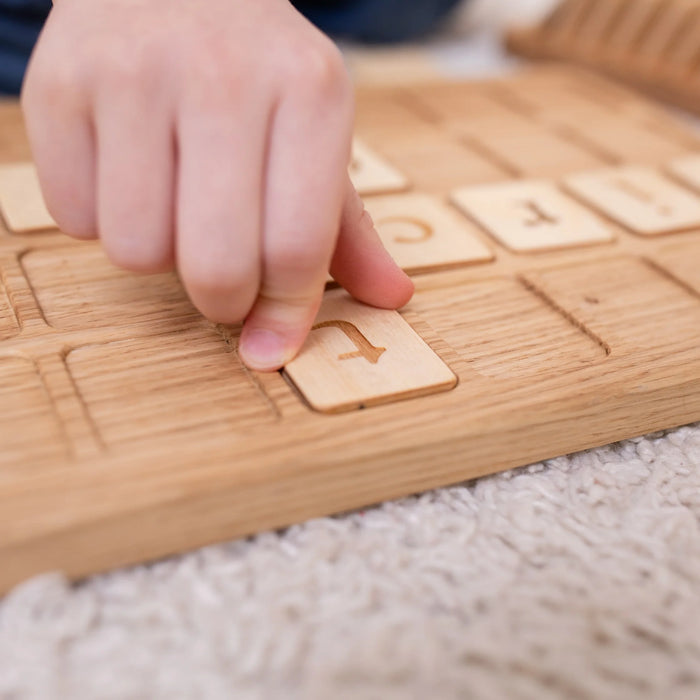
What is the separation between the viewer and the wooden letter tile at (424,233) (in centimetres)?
43

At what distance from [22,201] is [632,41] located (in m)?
0.59

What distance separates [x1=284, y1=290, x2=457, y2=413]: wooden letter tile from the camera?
32 centimetres

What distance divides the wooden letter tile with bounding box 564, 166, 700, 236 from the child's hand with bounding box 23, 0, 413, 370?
0.85 feet

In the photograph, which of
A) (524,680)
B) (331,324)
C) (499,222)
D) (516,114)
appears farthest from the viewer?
(516,114)

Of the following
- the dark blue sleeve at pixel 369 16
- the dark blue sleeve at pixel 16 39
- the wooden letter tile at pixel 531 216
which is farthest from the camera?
the dark blue sleeve at pixel 369 16

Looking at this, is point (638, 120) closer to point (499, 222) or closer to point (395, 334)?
point (499, 222)

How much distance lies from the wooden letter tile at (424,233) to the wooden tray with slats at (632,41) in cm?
37

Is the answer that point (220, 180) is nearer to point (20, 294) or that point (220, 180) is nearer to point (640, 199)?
point (20, 294)

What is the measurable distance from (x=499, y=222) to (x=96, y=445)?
0.91 ft

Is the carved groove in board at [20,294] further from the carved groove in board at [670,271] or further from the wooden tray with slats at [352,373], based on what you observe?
the carved groove in board at [670,271]

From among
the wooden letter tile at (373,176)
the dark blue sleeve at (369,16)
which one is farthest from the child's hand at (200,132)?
the dark blue sleeve at (369,16)

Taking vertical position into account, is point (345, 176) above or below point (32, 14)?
above

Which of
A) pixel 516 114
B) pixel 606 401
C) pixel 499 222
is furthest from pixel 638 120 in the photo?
pixel 606 401

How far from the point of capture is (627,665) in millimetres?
257
